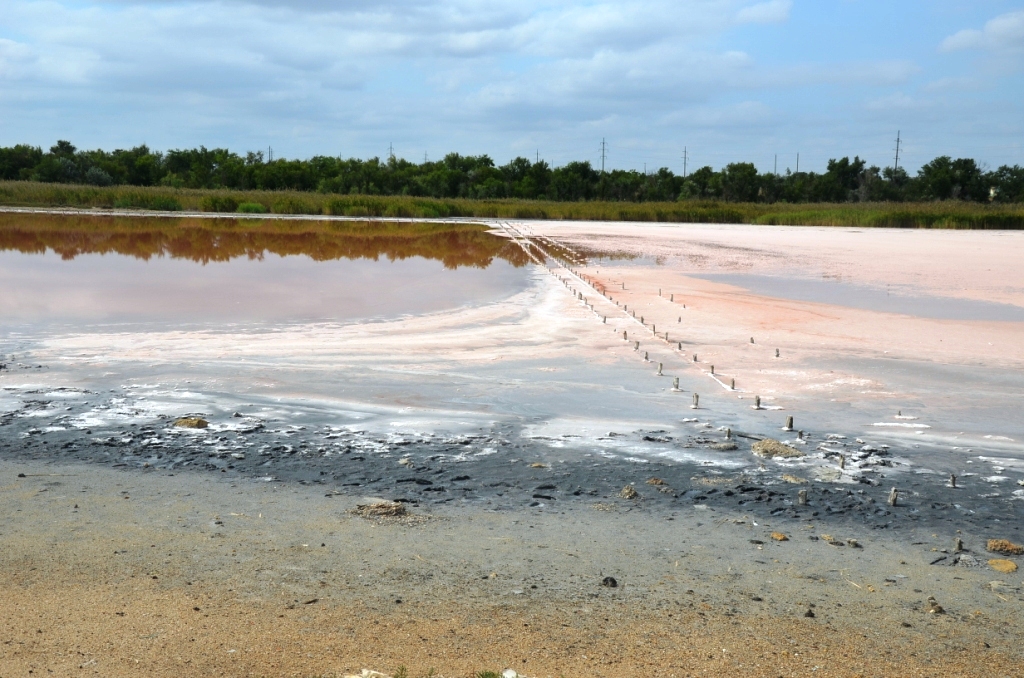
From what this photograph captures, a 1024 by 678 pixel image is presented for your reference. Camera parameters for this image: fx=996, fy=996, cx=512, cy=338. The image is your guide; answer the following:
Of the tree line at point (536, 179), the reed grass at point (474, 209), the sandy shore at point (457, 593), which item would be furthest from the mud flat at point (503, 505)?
the tree line at point (536, 179)

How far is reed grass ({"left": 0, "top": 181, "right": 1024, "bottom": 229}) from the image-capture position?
41.5 m

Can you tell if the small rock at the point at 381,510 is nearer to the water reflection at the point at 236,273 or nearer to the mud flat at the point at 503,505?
the mud flat at the point at 503,505

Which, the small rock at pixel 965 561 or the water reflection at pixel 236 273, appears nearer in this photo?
the small rock at pixel 965 561

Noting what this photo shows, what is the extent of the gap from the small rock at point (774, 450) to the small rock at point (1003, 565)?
4.94 ft

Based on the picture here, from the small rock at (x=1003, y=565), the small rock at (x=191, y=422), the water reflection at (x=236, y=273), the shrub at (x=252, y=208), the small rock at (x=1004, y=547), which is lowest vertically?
the small rock at (x=1003, y=565)

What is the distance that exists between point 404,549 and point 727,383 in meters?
4.28

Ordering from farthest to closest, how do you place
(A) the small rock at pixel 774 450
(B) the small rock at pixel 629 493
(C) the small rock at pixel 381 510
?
(A) the small rock at pixel 774 450
(B) the small rock at pixel 629 493
(C) the small rock at pixel 381 510

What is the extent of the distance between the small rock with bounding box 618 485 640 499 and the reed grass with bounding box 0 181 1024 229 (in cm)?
3671

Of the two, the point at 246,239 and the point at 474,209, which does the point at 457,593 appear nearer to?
the point at 246,239

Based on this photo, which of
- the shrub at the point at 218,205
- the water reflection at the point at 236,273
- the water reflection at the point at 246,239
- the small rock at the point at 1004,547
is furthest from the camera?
the shrub at the point at 218,205

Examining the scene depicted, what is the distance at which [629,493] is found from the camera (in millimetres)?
4992

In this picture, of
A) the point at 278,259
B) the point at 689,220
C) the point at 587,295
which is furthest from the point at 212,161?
the point at 587,295

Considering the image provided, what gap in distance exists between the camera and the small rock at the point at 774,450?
5.68 m

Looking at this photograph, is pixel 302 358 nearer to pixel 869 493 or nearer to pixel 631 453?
pixel 631 453
